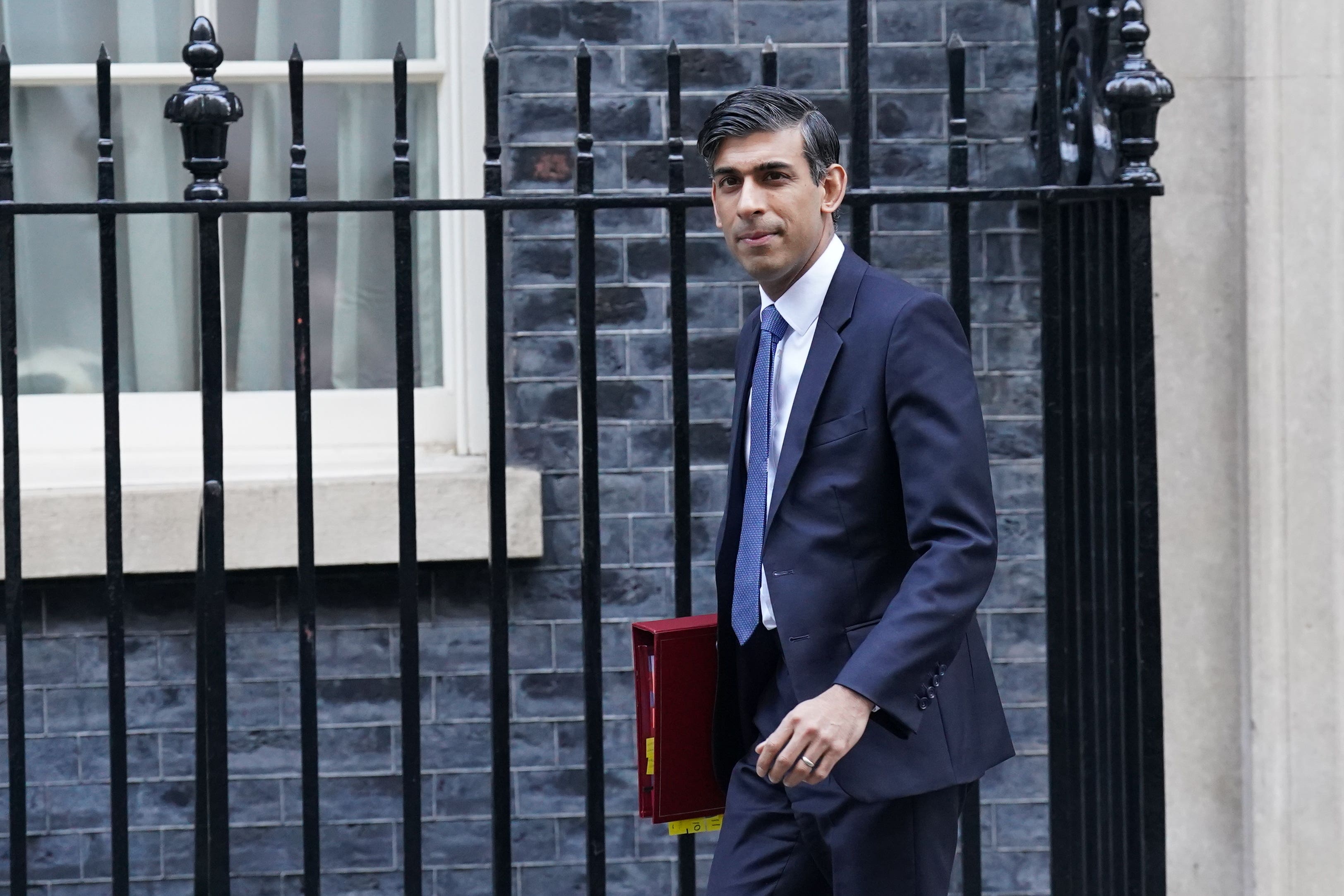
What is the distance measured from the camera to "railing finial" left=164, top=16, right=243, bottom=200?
2961mm

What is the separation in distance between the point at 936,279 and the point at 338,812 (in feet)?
7.48

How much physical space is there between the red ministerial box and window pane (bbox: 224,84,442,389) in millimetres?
2076

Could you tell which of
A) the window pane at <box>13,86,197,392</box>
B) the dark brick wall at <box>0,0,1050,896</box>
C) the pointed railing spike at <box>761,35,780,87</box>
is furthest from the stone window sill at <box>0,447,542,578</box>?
the pointed railing spike at <box>761,35,780,87</box>

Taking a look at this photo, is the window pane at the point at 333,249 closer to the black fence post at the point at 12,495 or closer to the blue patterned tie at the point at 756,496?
the black fence post at the point at 12,495

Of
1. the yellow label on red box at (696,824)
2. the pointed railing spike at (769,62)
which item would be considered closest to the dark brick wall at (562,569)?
the pointed railing spike at (769,62)

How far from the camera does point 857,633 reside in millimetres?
2318

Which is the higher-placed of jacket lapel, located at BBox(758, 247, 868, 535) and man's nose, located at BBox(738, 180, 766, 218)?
man's nose, located at BBox(738, 180, 766, 218)

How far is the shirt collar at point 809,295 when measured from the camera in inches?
96.4

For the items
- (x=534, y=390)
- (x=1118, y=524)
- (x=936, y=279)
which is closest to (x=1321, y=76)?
(x=936, y=279)

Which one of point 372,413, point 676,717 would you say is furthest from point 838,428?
point 372,413

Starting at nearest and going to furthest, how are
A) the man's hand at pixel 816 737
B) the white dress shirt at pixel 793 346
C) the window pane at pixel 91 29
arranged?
the man's hand at pixel 816 737, the white dress shirt at pixel 793 346, the window pane at pixel 91 29

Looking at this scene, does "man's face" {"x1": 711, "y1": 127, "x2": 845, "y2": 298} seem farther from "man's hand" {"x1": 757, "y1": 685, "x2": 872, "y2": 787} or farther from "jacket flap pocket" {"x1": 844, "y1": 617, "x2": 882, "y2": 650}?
"man's hand" {"x1": 757, "y1": 685, "x2": 872, "y2": 787}

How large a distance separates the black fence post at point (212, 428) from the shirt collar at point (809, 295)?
1228 millimetres

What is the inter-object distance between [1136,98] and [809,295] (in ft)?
3.49
